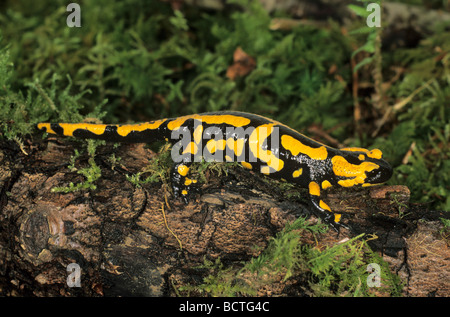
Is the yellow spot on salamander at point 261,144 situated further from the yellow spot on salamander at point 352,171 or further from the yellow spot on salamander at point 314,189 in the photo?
the yellow spot on salamander at point 352,171

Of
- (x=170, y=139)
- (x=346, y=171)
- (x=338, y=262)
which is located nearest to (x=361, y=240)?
(x=338, y=262)

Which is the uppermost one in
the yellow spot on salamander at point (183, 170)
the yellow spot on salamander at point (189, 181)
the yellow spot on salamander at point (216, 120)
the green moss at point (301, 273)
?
the yellow spot on salamander at point (216, 120)

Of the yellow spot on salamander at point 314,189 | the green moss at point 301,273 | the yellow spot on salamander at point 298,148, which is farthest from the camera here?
the yellow spot on salamander at point 298,148

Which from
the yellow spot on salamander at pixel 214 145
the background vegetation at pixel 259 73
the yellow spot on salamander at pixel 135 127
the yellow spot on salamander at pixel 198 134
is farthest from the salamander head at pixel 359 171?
the yellow spot on salamander at pixel 135 127

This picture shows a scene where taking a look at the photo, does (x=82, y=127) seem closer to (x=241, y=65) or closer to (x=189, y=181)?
(x=189, y=181)

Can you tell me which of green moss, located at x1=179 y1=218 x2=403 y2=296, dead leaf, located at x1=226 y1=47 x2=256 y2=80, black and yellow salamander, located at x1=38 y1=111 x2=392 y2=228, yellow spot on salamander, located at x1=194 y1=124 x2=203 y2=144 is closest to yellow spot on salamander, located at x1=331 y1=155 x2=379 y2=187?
black and yellow salamander, located at x1=38 y1=111 x2=392 y2=228
